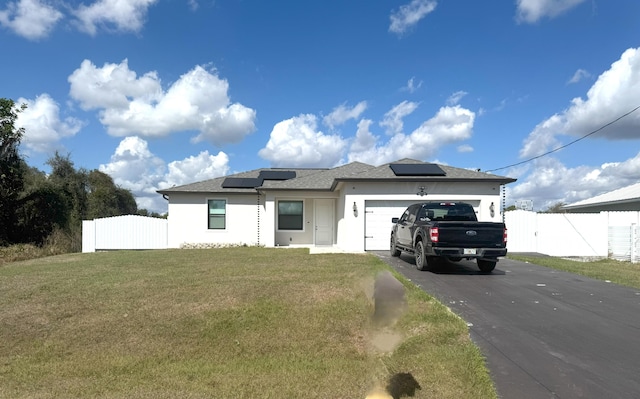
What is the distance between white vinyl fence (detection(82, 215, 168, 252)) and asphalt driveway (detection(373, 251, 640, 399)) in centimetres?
1489

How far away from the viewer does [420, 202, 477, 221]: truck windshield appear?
11.4m

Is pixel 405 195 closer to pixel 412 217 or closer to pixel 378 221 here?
pixel 378 221

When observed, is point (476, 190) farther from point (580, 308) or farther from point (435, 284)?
point (580, 308)

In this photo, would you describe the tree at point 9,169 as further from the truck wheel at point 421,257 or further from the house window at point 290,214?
the truck wheel at point 421,257

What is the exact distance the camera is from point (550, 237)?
16844mm

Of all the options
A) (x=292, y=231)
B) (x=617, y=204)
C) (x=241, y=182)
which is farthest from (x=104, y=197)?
(x=617, y=204)

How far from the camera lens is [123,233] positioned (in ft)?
70.0

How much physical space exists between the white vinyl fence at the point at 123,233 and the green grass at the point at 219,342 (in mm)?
12227

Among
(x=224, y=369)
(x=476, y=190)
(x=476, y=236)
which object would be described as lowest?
(x=224, y=369)

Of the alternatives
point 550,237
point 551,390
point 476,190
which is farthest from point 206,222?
point 551,390

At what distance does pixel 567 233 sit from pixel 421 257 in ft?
31.8

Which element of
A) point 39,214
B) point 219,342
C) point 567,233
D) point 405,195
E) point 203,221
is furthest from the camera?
point 39,214

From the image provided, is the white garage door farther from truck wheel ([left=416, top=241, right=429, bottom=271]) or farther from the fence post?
the fence post

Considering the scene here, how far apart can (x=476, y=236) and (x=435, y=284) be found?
203 centimetres
